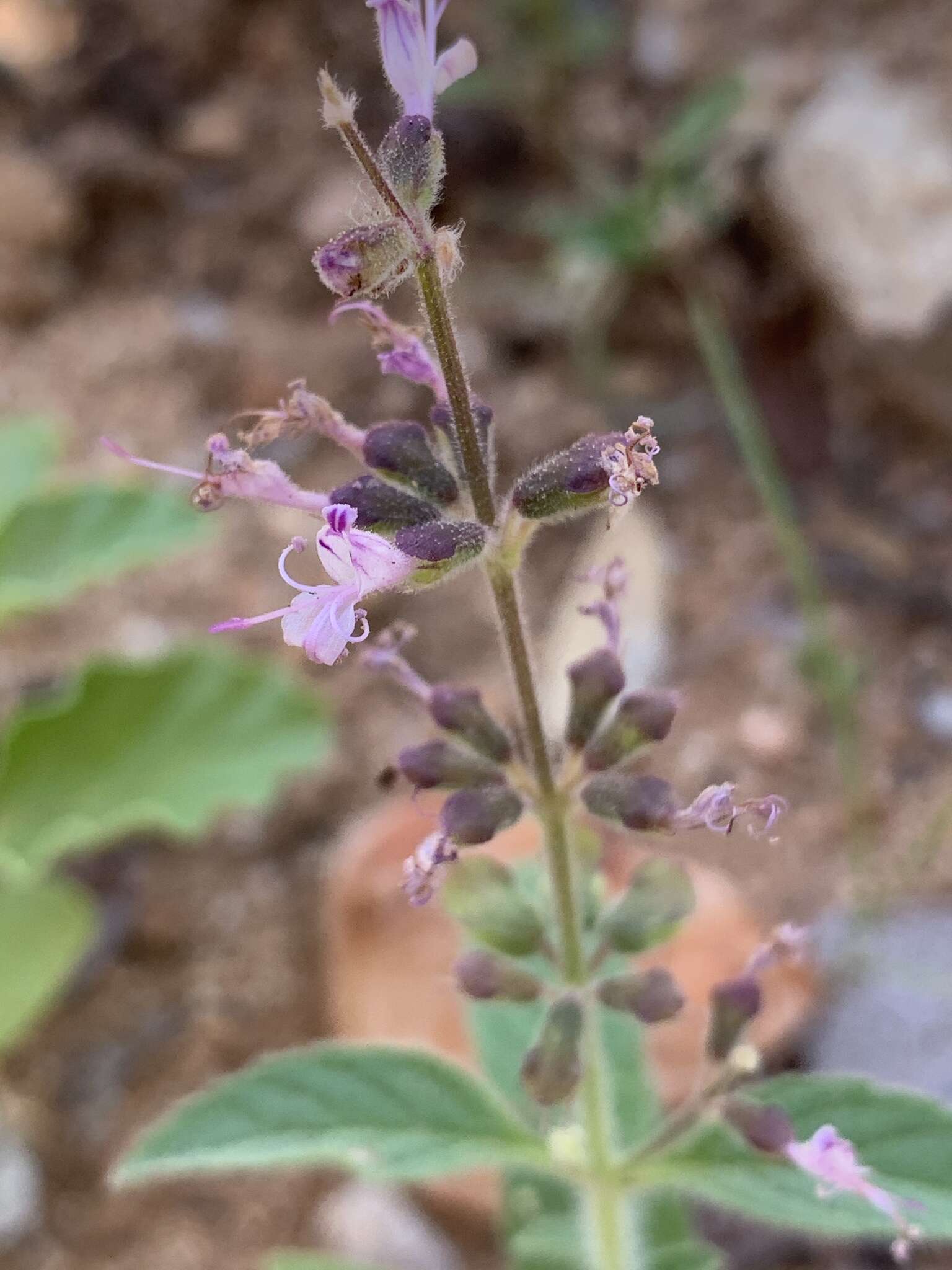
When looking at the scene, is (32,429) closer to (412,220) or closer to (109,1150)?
(109,1150)

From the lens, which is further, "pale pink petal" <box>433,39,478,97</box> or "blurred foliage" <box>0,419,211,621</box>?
"blurred foliage" <box>0,419,211,621</box>

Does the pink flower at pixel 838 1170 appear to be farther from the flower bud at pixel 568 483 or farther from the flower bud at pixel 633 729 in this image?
the flower bud at pixel 568 483

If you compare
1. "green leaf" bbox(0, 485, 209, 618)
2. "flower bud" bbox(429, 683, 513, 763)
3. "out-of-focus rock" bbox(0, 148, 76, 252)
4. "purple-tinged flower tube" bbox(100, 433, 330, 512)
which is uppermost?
"out-of-focus rock" bbox(0, 148, 76, 252)

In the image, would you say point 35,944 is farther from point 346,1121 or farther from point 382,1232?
point 346,1121

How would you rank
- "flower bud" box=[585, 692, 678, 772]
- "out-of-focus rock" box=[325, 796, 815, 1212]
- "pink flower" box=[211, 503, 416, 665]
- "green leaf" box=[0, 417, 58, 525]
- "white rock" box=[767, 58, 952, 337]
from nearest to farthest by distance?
1. "pink flower" box=[211, 503, 416, 665]
2. "flower bud" box=[585, 692, 678, 772]
3. "out-of-focus rock" box=[325, 796, 815, 1212]
4. "green leaf" box=[0, 417, 58, 525]
5. "white rock" box=[767, 58, 952, 337]

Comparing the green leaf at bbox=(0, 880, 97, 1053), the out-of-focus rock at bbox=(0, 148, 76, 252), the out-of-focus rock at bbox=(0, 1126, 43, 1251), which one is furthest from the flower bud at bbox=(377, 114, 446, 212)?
the out-of-focus rock at bbox=(0, 148, 76, 252)

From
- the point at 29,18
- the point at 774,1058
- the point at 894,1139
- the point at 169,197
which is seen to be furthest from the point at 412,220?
the point at 29,18

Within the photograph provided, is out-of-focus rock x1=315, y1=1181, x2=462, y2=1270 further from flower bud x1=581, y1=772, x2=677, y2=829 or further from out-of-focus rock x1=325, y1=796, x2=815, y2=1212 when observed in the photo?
flower bud x1=581, y1=772, x2=677, y2=829
